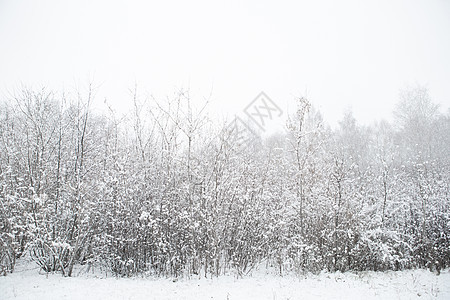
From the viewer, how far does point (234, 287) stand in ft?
16.9

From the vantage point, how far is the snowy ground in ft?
14.8

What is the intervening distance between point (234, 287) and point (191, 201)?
221 centimetres

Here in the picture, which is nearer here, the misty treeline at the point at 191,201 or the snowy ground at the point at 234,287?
the snowy ground at the point at 234,287

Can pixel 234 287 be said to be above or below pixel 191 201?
below

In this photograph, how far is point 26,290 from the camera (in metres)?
4.61

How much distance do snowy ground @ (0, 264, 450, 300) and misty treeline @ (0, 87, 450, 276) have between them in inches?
21.3

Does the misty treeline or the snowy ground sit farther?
the misty treeline

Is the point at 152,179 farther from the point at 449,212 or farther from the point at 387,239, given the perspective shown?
the point at 449,212

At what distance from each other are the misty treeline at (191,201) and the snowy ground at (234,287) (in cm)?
54

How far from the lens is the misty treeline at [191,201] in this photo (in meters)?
6.08

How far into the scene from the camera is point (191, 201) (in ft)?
20.9

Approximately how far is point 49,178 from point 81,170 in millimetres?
937

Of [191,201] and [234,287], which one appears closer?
[234,287]

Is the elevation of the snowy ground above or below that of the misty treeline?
below
